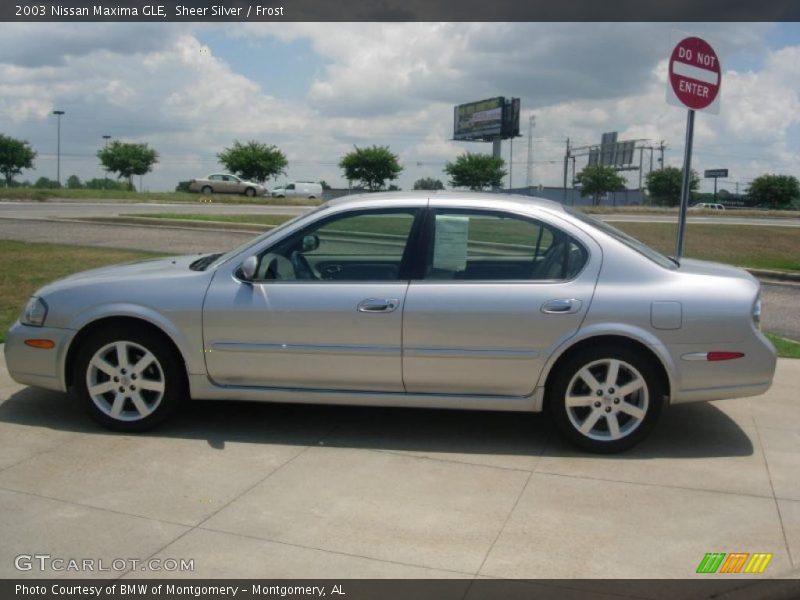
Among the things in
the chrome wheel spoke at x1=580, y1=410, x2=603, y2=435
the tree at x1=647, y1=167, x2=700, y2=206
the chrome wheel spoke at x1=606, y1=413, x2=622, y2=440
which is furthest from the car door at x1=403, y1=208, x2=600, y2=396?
the tree at x1=647, y1=167, x2=700, y2=206

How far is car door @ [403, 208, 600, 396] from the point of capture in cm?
523

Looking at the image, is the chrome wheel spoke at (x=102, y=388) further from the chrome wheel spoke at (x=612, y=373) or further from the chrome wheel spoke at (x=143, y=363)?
the chrome wheel spoke at (x=612, y=373)

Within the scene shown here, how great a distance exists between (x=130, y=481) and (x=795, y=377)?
5.51 m

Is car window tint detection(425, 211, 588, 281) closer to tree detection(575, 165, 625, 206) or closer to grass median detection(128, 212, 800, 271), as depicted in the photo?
grass median detection(128, 212, 800, 271)

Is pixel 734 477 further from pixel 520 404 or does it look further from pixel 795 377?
pixel 795 377

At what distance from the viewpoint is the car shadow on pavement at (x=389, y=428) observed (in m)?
5.48

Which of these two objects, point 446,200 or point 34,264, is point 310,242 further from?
point 34,264

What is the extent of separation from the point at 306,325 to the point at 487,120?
75063 mm

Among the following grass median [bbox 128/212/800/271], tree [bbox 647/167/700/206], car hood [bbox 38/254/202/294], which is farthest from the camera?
tree [bbox 647/167/700/206]

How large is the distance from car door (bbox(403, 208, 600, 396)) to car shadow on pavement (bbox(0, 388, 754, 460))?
0.43m

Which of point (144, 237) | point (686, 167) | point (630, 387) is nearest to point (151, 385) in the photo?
point (630, 387)

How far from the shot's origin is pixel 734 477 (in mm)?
5066

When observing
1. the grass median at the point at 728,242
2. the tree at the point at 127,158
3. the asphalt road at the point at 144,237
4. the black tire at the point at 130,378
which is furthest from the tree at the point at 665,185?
the black tire at the point at 130,378

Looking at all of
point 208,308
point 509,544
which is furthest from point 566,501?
point 208,308
